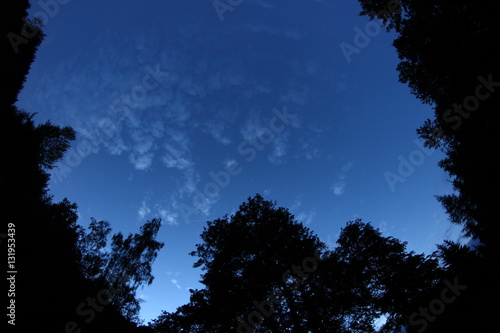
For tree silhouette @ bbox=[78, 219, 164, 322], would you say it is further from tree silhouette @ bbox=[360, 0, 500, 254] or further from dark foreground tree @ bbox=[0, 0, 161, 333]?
tree silhouette @ bbox=[360, 0, 500, 254]

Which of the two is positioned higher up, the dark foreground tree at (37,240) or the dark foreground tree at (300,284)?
the dark foreground tree at (37,240)

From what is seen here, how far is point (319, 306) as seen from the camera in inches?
612

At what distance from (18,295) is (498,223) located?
25.9m

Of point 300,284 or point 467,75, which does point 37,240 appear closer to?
point 300,284

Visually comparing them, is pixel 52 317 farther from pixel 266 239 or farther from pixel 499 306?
pixel 499 306

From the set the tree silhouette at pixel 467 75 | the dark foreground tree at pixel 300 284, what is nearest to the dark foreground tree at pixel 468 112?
the tree silhouette at pixel 467 75

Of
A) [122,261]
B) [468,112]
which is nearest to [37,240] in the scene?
[122,261]

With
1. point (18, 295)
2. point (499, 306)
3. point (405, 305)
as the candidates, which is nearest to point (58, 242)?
point (18, 295)

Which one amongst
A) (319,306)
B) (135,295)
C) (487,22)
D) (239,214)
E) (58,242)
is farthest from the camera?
(135,295)

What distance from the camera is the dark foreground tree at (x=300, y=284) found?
→ 1541 centimetres

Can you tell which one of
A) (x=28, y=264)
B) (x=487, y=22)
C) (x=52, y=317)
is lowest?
(x=487, y=22)

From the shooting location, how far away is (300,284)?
644 inches

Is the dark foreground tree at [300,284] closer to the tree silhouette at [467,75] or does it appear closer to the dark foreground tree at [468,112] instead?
the dark foreground tree at [468,112]

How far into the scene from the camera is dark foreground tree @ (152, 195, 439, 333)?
15.4m
